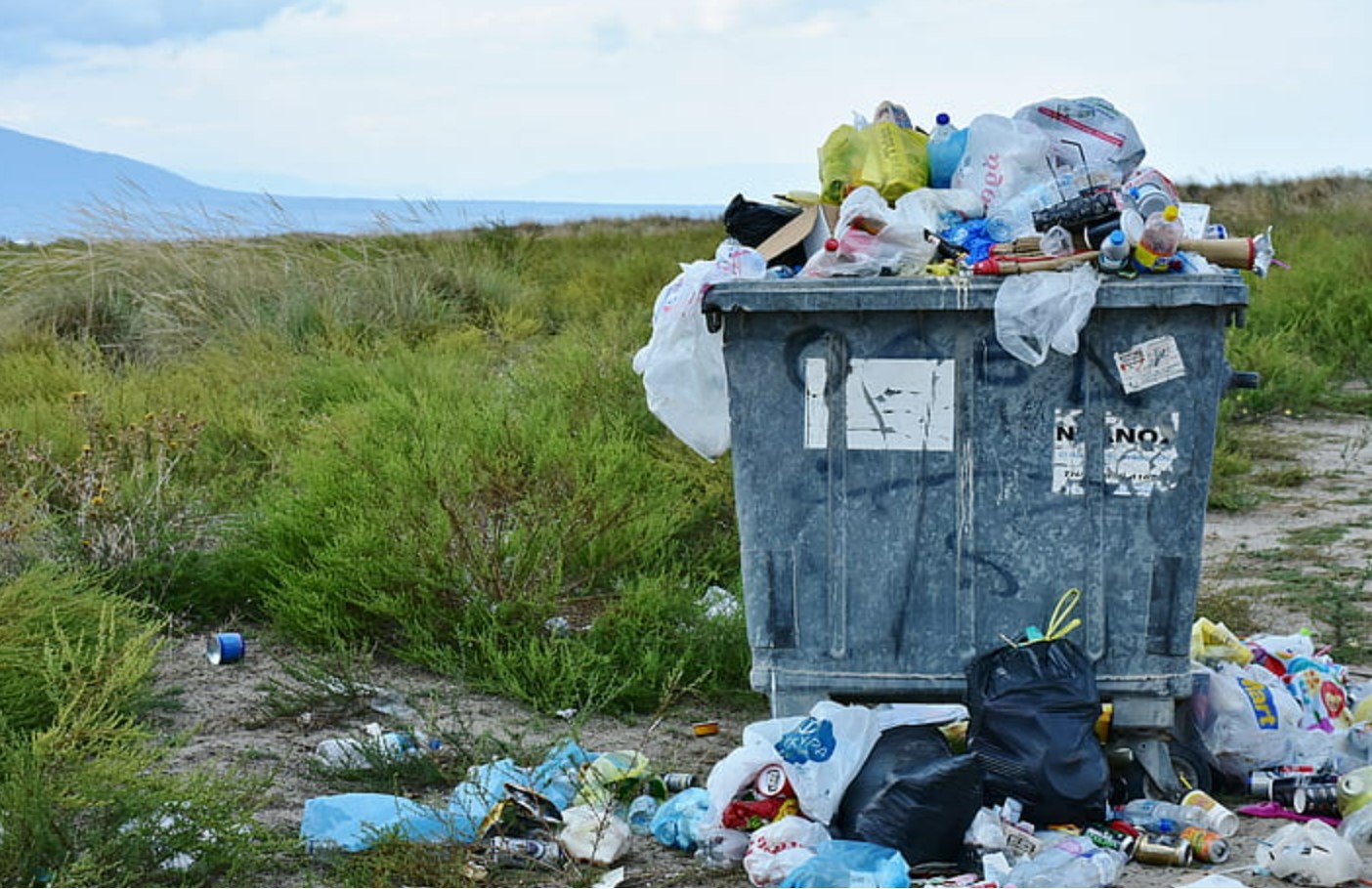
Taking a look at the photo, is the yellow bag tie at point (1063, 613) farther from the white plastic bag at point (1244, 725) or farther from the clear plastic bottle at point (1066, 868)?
the clear plastic bottle at point (1066, 868)

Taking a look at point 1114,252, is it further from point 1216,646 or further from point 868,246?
point 1216,646

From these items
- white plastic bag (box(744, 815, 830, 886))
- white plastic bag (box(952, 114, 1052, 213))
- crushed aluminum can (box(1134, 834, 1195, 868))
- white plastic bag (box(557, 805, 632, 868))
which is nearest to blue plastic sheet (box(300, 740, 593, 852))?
white plastic bag (box(557, 805, 632, 868))

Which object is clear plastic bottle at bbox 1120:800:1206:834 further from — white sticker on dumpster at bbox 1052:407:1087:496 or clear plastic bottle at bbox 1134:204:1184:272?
clear plastic bottle at bbox 1134:204:1184:272

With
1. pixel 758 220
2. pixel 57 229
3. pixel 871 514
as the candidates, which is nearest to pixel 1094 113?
pixel 758 220

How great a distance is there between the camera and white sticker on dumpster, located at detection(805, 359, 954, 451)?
12.5 feet

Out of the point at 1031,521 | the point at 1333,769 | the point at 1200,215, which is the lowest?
the point at 1333,769

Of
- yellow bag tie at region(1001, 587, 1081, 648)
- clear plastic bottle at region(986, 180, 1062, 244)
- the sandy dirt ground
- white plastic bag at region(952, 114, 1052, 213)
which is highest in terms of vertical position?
white plastic bag at region(952, 114, 1052, 213)

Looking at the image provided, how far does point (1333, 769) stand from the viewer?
13.0ft

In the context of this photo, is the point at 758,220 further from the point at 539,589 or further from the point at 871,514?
the point at 539,589

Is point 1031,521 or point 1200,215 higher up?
point 1200,215

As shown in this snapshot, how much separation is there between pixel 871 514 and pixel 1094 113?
1.26m

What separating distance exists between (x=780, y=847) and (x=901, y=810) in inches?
10.7

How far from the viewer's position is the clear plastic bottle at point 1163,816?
3645 mm

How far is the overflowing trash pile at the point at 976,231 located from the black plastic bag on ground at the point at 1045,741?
720 millimetres
